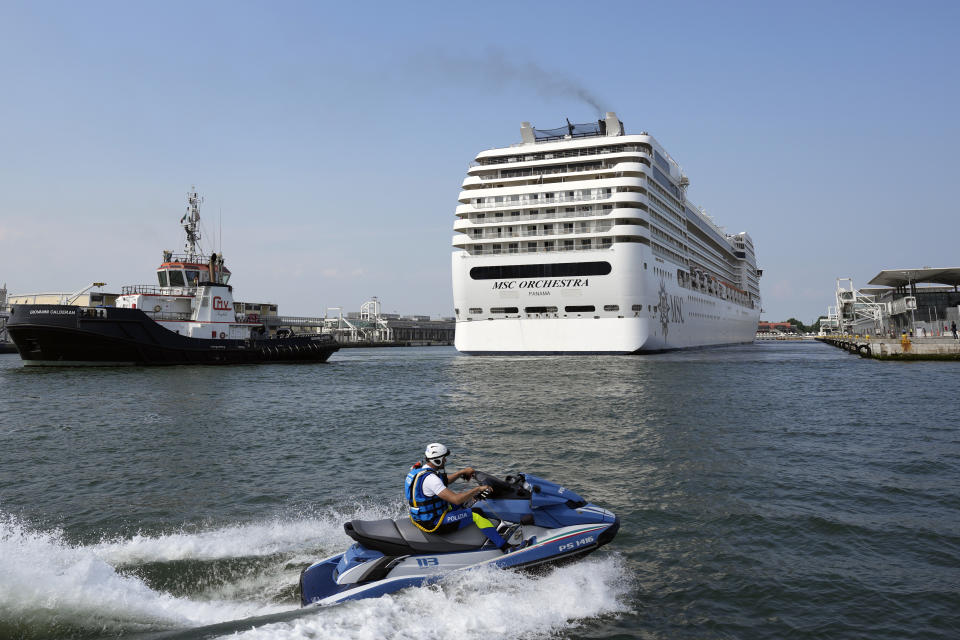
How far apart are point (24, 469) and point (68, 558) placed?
809cm

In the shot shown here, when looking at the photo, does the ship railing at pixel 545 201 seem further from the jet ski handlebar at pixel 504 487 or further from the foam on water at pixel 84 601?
the foam on water at pixel 84 601

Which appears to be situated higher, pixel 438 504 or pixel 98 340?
pixel 98 340

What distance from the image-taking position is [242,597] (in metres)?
6.96

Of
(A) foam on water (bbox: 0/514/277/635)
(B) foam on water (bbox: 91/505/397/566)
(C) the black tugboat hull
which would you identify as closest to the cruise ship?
(C) the black tugboat hull

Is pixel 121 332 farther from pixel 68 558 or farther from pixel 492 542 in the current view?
pixel 492 542

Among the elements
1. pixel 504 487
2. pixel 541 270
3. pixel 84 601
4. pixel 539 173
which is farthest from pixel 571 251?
pixel 84 601

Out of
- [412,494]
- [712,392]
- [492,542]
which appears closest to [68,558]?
[412,494]

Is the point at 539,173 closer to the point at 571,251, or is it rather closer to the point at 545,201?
the point at 545,201

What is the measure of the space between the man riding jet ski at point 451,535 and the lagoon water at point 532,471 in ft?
0.66

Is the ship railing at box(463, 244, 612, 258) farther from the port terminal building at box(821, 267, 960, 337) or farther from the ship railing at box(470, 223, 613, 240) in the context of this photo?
the port terminal building at box(821, 267, 960, 337)

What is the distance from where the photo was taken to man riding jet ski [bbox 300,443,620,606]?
6.38m

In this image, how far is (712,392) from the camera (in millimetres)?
24156

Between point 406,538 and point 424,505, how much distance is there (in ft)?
1.31

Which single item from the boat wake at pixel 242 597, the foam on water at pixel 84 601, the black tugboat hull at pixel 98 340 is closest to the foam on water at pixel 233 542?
the boat wake at pixel 242 597
